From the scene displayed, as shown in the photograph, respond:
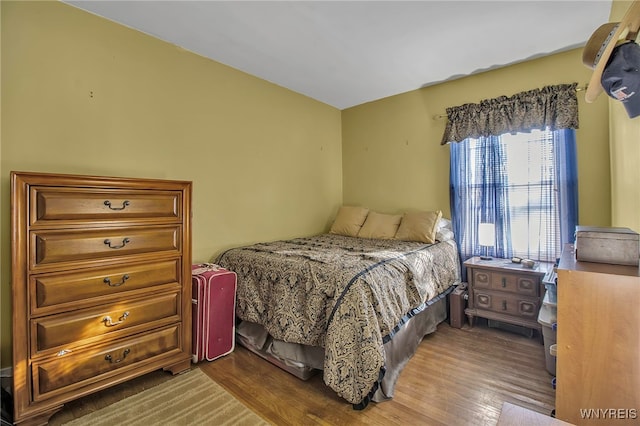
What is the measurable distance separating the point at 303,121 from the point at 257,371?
2807 millimetres

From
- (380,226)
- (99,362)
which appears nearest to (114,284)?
(99,362)

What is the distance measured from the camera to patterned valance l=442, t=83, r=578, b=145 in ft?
8.30

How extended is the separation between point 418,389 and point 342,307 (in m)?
0.76

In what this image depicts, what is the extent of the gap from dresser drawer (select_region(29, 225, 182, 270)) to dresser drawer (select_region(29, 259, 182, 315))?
8 cm

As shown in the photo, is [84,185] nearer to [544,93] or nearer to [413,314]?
[413,314]

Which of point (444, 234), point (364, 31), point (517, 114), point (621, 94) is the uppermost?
point (364, 31)

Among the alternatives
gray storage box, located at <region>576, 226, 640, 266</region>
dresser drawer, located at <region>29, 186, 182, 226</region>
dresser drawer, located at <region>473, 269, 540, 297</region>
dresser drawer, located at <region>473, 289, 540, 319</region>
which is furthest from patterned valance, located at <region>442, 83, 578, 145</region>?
dresser drawer, located at <region>29, 186, 182, 226</region>

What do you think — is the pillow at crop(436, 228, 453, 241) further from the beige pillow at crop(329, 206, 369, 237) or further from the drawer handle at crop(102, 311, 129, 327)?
the drawer handle at crop(102, 311, 129, 327)

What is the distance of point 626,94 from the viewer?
912 mm

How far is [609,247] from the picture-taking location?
45.1 inches

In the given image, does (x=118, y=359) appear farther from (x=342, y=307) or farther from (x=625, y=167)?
(x=625, y=167)

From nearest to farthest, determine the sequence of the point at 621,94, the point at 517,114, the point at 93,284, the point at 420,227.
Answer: the point at 621,94, the point at 93,284, the point at 517,114, the point at 420,227

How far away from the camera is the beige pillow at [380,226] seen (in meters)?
3.31

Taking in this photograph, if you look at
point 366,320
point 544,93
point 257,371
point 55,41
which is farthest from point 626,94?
point 55,41
